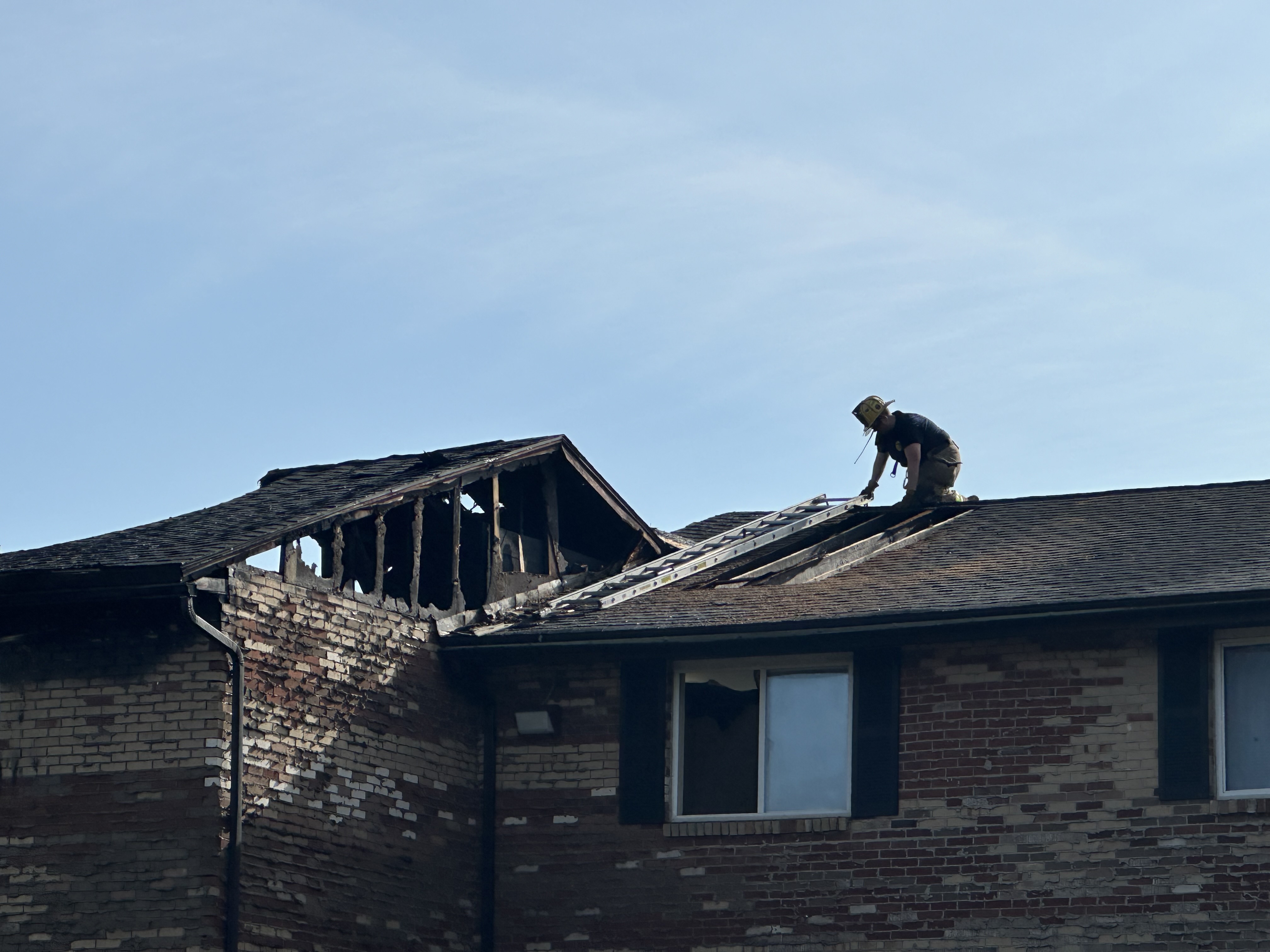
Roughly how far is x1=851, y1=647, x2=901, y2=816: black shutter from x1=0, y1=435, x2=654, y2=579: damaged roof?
13.6ft

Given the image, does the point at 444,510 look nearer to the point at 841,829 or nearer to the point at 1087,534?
the point at 841,829

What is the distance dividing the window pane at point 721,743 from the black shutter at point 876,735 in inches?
36.7

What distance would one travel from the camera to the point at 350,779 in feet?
51.0

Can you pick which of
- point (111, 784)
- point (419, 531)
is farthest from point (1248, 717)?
point (111, 784)

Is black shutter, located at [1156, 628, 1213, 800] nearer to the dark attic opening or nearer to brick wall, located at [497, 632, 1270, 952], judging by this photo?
brick wall, located at [497, 632, 1270, 952]

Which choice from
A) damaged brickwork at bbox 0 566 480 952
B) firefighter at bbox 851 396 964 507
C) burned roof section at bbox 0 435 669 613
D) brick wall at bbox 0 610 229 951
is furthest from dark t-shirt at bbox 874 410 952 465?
brick wall at bbox 0 610 229 951

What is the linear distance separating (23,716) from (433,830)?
11.6ft

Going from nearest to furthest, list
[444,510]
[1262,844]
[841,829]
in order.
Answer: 1. [1262,844]
2. [841,829]
3. [444,510]

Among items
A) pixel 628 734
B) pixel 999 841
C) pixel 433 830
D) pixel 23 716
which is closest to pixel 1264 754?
pixel 999 841

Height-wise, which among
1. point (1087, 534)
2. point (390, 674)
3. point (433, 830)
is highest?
point (1087, 534)

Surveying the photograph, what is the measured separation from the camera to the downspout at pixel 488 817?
16406 millimetres

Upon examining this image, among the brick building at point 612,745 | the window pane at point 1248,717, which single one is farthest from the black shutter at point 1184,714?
the window pane at point 1248,717

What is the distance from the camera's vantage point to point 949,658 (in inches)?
615

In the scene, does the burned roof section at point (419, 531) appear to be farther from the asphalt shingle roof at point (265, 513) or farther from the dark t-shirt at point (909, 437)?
the dark t-shirt at point (909, 437)
